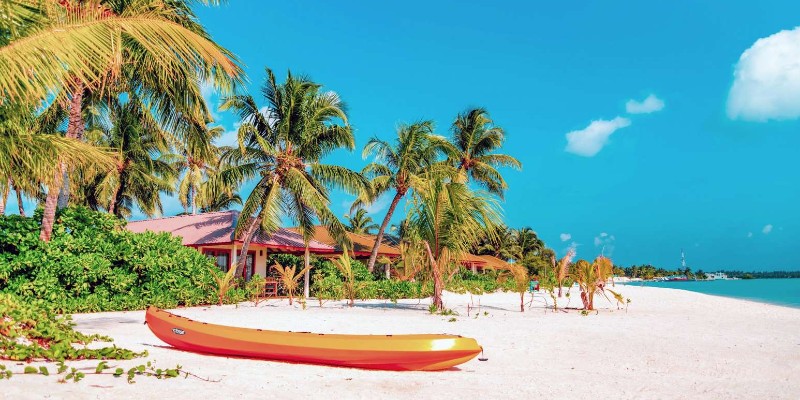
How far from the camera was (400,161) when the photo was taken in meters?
23.8

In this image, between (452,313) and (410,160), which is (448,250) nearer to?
(452,313)

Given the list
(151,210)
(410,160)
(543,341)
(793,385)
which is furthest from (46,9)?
(151,210)

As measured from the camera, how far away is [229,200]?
38156mm

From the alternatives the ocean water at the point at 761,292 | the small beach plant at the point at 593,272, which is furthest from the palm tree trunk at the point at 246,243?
the ocean water at the point at 761,292

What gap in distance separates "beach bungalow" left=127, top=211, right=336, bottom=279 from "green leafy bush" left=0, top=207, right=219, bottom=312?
559cm

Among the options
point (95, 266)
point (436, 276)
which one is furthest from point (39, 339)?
point (436, 276)

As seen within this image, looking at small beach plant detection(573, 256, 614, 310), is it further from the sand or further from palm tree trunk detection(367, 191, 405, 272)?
palm tree trunk detection(367, 191, 405, 272)

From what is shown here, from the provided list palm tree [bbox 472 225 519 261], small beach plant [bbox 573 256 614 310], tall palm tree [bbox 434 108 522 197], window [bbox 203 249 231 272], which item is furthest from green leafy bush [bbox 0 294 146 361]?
palm tree [bbox 472 225 519 261]

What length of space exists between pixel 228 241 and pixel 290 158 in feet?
13.2

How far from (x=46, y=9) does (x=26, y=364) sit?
3.43 meters

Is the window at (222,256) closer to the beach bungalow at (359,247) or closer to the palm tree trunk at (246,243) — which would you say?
the beach bungalow at (359,247)

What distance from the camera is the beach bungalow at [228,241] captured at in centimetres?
1962

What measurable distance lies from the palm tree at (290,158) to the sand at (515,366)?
23.1 feet

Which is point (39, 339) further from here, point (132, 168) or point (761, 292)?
point (761, 292)
